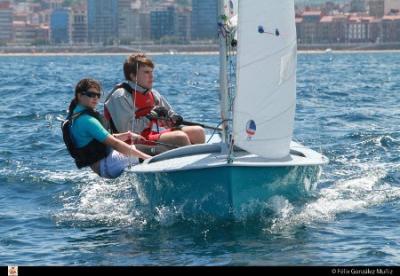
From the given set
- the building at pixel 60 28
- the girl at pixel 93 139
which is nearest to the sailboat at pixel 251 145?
the girl at pixel 93 139

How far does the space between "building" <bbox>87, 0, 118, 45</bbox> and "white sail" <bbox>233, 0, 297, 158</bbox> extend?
427 feet

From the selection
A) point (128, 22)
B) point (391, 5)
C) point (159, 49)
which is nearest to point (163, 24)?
point (128, 22)

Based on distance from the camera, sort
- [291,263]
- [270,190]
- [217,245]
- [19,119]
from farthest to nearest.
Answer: [19,119], [270,190], [217,245], [291,263]

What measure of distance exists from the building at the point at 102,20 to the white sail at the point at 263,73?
130 metres

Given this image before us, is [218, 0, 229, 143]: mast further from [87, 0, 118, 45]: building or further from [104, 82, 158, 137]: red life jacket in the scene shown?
[87, 0, 118, 45]: building

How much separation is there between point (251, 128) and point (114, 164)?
1.45 m

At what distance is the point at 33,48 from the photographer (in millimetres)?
134125

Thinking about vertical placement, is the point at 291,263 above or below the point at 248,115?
below

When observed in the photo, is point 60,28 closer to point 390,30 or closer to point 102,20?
point 102,20

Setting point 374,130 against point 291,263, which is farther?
point 374,130

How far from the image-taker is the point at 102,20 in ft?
462

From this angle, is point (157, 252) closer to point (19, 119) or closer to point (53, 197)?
point (53, 197)
